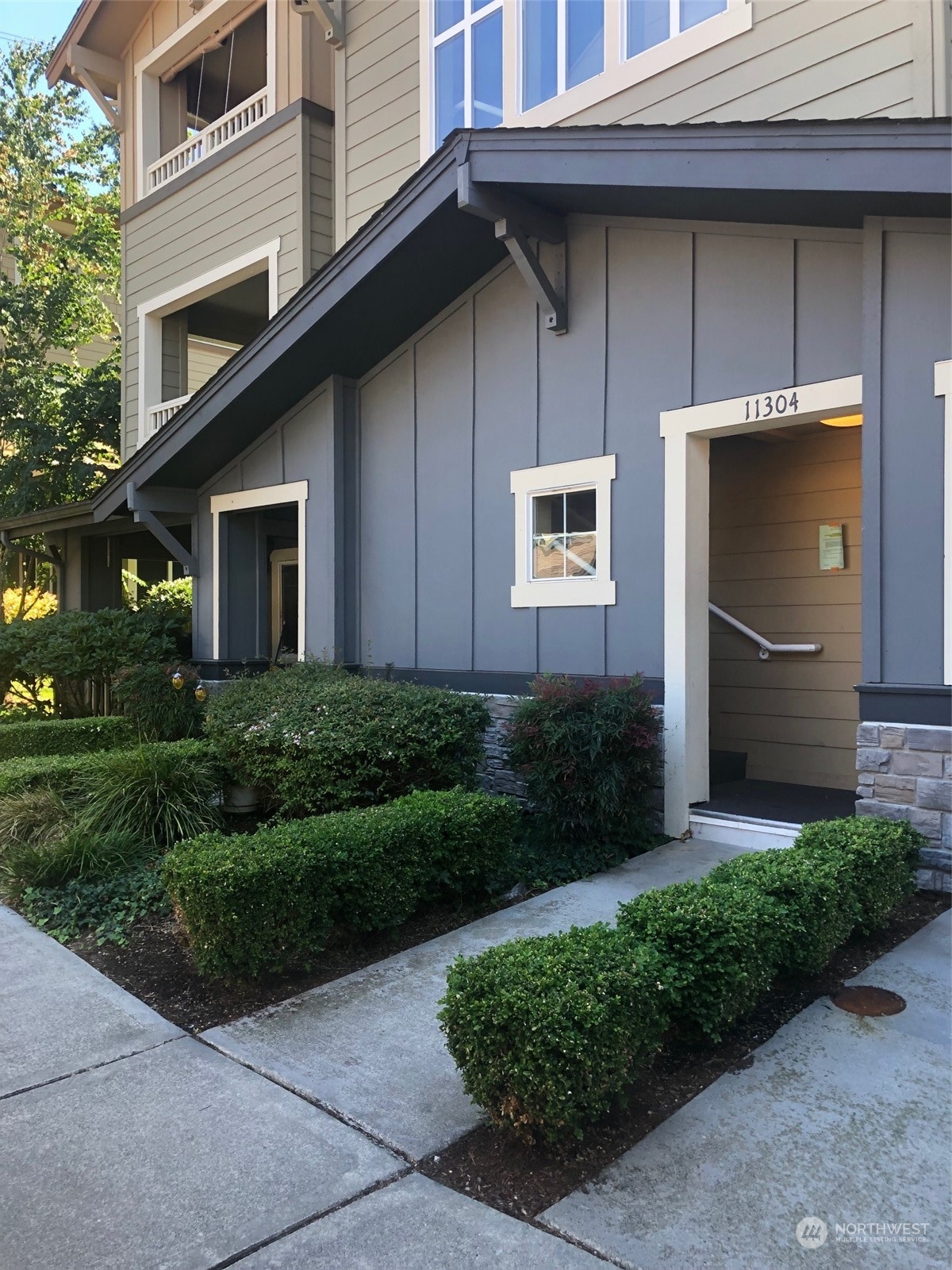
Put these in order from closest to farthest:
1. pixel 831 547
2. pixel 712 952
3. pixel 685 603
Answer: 1. pixel 712 952
2. pixel 685 603
3. pixel 831 547

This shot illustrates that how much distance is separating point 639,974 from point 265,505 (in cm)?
734

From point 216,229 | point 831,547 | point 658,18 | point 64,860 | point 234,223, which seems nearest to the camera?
point 64,860

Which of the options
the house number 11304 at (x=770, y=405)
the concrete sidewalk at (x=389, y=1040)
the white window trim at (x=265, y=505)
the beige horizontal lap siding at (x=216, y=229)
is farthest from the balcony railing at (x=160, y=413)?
the concrete sidewalk at (x=389, y=1040)

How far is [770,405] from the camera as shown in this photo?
18.7 ft

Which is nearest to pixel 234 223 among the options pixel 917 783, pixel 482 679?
pixel 482 679

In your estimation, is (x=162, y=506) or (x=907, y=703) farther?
(x=162, y=506)

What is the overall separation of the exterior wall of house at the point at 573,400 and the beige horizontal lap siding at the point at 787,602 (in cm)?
143

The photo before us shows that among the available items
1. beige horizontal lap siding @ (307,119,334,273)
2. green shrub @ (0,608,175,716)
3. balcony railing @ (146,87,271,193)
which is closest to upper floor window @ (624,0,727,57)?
beige horizontal lap siding @ (307,119,334,273)

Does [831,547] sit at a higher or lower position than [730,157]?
lower

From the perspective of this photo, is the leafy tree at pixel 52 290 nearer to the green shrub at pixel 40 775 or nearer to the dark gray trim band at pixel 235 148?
the dark gray trim band at pixel 235 148

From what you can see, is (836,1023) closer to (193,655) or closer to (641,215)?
(641,215)

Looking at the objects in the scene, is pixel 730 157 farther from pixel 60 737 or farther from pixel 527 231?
pixel 60 737

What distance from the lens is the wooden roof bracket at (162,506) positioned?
9664mm

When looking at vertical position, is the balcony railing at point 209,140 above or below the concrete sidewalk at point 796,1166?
above
